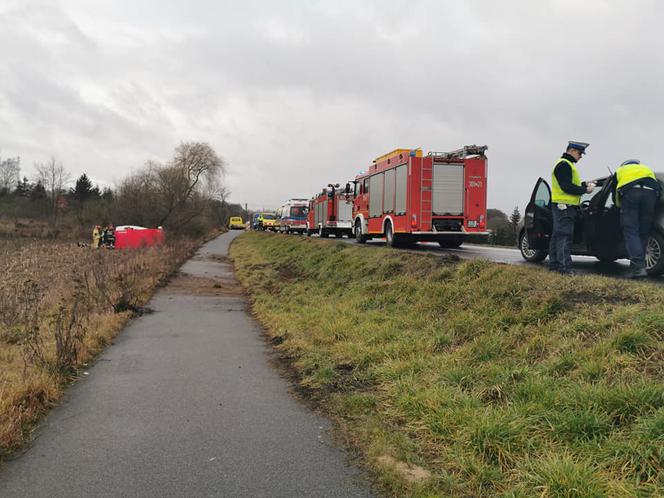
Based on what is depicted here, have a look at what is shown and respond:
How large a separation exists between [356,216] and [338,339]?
11540 millimetres

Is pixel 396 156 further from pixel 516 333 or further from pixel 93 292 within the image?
pixel 516 333

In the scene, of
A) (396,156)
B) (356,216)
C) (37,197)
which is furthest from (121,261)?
(37,197)

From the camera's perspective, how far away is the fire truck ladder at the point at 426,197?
13.4 m

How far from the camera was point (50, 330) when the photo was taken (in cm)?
828

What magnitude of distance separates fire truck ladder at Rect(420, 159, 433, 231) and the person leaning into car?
6.07m

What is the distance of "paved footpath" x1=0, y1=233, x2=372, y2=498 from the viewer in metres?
3.41

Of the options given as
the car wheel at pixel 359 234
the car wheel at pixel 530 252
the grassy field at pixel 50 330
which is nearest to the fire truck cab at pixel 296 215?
the car wheel at pixel 359 234

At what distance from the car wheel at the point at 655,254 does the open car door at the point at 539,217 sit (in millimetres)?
1627

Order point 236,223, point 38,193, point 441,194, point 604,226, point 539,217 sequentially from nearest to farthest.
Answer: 1. point 604,226
2. point 539,217
3. point 441,194
4. point 38,193
5. point 236,223

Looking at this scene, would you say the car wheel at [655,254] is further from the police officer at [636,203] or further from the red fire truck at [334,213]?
the red fire truck at [334,213]

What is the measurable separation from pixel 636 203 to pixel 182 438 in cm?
624

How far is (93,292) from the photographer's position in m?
11.5

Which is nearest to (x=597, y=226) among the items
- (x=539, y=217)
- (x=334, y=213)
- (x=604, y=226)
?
(x=604, y=226)

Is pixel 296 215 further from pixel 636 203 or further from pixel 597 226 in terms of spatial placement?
pixel 636 203
